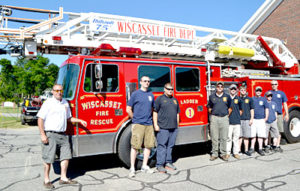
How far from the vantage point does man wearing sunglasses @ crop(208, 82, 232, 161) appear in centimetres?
599

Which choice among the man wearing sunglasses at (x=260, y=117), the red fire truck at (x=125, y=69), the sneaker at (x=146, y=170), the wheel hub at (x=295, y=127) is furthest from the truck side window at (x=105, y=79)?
the wheel hub at (x=295, y=127)

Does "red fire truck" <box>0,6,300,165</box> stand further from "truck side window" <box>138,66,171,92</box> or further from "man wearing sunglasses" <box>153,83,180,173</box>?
"man wearing sunglasses" <box>153,83,180,173</box>

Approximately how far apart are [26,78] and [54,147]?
2987 centimetres

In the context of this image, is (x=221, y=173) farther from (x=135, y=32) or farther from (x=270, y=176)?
(x=135, y=32)

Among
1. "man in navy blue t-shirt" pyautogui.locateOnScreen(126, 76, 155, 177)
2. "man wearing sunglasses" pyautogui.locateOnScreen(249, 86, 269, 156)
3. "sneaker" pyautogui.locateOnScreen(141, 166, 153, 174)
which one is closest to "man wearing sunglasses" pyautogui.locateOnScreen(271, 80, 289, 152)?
"man wearing sunglasses" pyautogui.locateOnScreen(249, 86, 269, 156)

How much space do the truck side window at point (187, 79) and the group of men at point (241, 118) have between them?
0.49 metres

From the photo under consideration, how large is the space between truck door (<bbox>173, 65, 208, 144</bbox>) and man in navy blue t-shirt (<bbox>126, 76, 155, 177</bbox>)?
977 mm

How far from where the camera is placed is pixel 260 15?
52.0 feet

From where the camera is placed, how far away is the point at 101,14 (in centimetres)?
634

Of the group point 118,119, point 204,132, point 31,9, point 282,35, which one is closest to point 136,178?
point 118,119

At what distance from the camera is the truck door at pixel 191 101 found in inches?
234

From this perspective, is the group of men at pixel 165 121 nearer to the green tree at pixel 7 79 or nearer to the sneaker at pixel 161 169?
the sneaker at pixel 161 169

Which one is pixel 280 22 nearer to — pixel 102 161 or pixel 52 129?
pixel 102 161

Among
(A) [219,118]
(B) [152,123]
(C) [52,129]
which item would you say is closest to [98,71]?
(C) [52,129]
